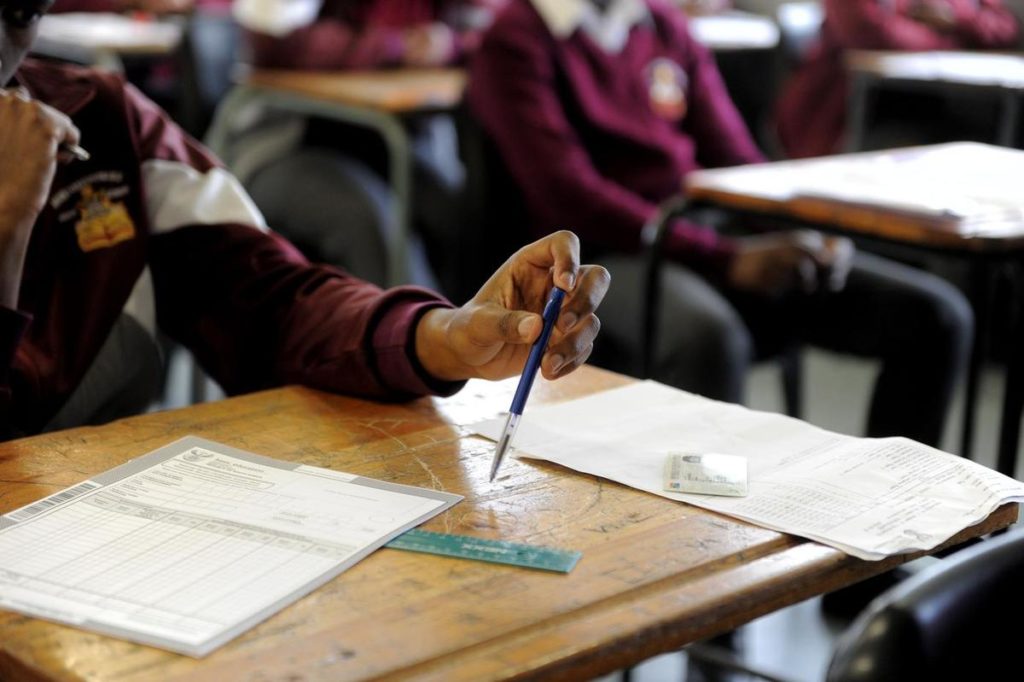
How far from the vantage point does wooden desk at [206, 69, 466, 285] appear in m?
3.08

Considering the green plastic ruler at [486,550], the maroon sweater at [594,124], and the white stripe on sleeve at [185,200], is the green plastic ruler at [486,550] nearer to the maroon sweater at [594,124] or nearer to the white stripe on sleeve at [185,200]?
the white stripe on sleeve at [185,200]

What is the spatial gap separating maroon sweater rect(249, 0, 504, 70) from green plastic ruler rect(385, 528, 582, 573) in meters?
2.60

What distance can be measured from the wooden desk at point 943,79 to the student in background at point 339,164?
1103 millimetres

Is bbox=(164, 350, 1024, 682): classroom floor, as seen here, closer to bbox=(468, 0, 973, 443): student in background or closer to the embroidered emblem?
bbox=(468, 0, 973, 443): student in background

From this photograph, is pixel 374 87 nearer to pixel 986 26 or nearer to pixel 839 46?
pixel 839 46

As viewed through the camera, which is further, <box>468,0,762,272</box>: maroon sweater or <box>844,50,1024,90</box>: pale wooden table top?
<box>844,50,1024,90</box>: pale wooden table top

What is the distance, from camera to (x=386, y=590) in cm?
76

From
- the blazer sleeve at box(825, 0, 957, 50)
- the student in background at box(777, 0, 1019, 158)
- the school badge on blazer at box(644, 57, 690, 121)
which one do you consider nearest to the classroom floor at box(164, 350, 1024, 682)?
the school badge on blazer at box(644, 57, 690, 121)

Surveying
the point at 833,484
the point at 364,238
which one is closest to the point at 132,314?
the point at 833,484

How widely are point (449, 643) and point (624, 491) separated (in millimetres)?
256

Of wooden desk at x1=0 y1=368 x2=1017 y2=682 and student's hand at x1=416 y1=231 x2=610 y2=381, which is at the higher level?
student's hand at x1=416 y1=231 x2=610 y2=381

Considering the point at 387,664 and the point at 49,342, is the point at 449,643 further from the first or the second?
the point at 49,342

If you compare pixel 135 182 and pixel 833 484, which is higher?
pixel 135 182

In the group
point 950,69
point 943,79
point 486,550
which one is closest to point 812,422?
point 943,79
